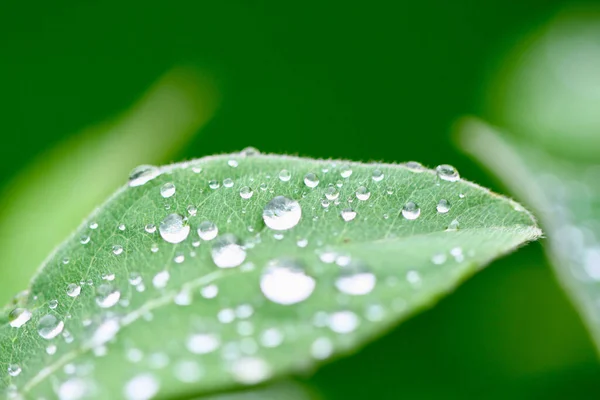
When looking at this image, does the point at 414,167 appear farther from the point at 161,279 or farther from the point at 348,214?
the point at 161,279

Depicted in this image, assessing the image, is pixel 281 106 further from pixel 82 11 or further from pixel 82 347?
pixel 82 347

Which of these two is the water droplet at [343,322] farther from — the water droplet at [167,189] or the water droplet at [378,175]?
the water droplet at [167,189]

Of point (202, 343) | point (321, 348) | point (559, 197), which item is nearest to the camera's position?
point (321, 348)

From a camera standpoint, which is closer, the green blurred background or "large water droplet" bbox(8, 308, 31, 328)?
"large water droplet" bbox(8, 308, 31, 328)

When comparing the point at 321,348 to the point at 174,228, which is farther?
the point at 174,228

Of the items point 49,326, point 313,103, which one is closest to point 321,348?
point 49,326

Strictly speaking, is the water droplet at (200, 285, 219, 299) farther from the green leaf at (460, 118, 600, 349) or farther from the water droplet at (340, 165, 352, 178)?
the green leaf at (460, 118, 600, 349)

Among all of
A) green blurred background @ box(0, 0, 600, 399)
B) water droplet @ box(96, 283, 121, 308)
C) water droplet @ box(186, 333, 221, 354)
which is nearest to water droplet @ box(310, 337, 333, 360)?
water droplet @ box(186, 333, 221, 354)
